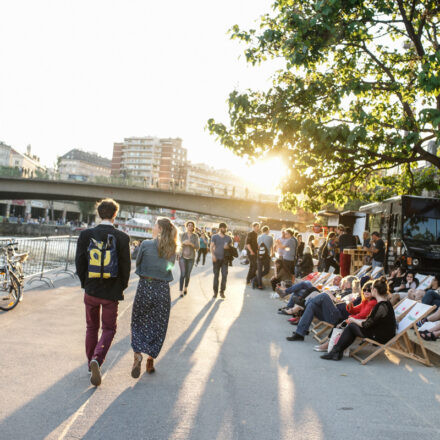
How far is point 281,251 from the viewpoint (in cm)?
1444

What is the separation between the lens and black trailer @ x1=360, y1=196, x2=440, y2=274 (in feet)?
49.5

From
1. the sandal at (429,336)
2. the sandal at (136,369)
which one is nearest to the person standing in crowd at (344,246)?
the sandal at (429,336)

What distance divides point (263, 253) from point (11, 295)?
8053 millimetres

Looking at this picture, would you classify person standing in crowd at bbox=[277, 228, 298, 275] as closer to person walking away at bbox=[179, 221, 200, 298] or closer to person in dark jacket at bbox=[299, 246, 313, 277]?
person in dark jacket at bbox=[299, 246, 313, 277]

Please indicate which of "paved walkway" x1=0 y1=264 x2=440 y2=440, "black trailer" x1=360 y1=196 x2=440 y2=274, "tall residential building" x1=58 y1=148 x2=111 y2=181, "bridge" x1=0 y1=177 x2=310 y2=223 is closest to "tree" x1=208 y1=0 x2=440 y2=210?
"black trailer" x1=360 y1=196 x2=440 y2=274

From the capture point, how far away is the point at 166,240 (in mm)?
5578

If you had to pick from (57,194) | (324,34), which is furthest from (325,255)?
(57,194)

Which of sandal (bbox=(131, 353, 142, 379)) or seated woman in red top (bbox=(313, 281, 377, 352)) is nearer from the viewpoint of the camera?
sandal (bbox=(131, 353, 142, 379))

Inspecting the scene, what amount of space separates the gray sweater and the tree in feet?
19.7

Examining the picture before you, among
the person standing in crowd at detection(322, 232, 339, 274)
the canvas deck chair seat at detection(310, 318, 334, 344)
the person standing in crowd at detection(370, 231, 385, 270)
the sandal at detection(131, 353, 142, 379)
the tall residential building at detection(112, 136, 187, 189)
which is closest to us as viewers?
the sandal at detection(131, 353, 142, 379)

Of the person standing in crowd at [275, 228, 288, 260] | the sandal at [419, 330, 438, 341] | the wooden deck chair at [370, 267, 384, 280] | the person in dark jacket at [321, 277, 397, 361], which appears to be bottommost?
the sandal at [419, 330, 438, 341]

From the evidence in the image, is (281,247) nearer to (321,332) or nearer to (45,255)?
(321,332)

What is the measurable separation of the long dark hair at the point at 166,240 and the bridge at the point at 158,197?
41.8 metres

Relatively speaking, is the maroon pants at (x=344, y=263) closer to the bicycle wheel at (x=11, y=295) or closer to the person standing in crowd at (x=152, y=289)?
the bicycle wheel at (x=11, y=295)
